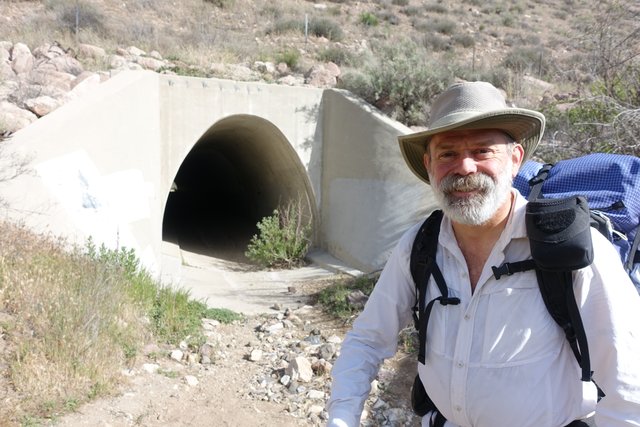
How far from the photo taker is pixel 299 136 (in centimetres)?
923

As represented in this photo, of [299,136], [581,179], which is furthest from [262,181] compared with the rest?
[581,179]

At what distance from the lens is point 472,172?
177cm

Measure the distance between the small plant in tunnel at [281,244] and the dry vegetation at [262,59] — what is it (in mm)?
2471

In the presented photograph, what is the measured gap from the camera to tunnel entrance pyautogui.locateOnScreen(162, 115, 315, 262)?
31.4 feet

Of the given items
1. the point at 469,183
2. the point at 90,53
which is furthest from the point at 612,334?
the point at 90,53

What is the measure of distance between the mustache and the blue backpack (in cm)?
37

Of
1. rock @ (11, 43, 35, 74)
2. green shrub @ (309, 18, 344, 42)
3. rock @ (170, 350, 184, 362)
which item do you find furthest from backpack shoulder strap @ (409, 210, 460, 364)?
green shrub @ (309, 18, 344, 42)

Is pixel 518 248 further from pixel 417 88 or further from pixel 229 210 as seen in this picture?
pixel 229 210

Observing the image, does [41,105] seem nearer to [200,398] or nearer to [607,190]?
[200,398]

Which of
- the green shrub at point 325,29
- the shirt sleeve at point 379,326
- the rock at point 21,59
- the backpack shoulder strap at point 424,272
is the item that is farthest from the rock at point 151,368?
the green shrub at point 325,29

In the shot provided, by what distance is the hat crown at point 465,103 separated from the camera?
1792 mm

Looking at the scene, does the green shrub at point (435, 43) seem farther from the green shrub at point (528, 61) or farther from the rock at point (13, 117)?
the rock at point (13, 117)

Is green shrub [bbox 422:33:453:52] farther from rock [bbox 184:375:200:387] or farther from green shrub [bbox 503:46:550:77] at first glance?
rock [bbox 184:375:200:387]

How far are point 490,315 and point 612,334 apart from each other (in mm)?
324
